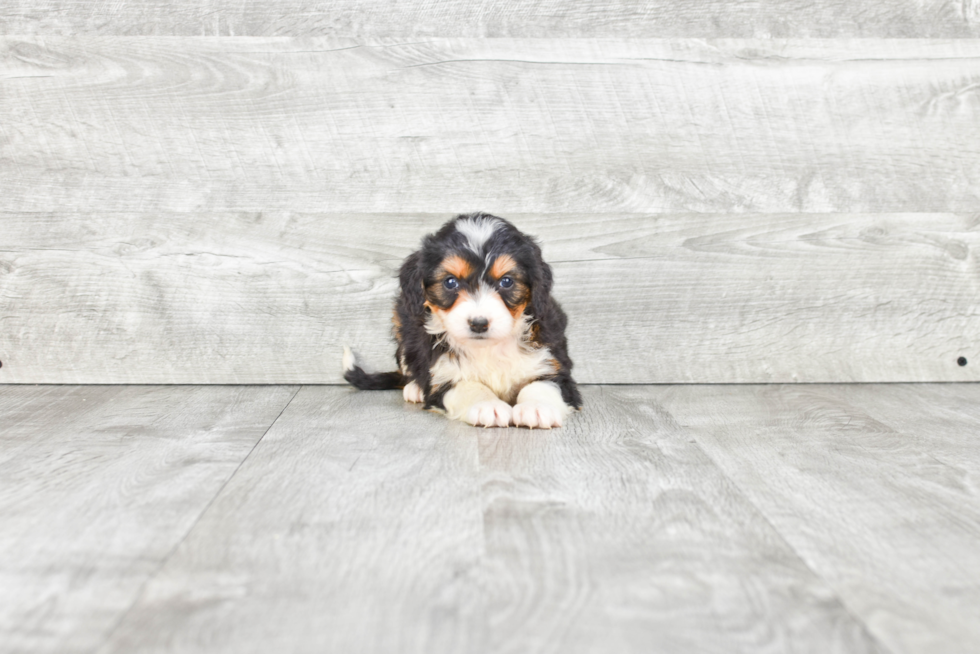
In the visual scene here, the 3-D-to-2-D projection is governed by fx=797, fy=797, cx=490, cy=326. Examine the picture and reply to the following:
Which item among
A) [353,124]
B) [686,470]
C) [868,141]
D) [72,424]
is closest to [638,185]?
[868,141]

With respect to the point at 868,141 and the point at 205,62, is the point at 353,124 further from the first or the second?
the point at 868,141

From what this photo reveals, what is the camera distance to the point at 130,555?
1.39 meters

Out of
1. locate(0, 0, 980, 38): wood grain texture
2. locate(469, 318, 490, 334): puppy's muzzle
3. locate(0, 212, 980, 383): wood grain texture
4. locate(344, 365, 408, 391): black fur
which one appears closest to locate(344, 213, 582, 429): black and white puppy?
locate(469, 318, 490, 334): puppy's muzzle

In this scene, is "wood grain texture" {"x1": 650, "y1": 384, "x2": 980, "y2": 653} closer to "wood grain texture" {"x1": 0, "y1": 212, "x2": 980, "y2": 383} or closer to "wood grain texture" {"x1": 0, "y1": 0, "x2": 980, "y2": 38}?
"wood grain texture" {"x1": 0, "y1": 212, "x2": 980, "y2": 383}

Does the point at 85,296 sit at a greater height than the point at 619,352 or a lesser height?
greater

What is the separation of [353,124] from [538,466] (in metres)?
1.58

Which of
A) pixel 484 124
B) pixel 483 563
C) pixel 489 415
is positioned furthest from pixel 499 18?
pixel 483 563

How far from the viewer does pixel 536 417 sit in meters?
2.28

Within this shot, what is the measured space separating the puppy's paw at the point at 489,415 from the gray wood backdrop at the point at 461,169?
0.80m

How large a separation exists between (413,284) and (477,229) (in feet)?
0.84

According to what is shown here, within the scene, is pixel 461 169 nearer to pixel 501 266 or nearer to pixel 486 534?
pixel 501 266

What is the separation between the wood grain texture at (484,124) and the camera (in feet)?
9.41

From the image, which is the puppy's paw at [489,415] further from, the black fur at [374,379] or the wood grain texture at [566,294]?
the wood grain texture at [566,294]

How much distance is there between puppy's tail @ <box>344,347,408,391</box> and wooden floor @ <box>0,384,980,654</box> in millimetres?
398
